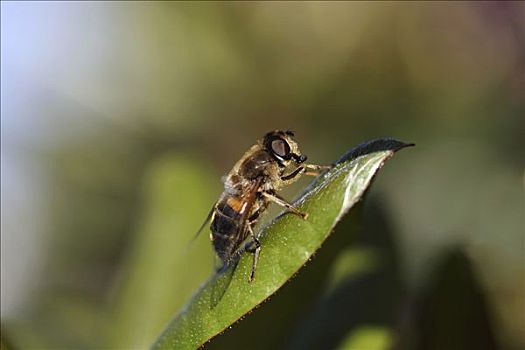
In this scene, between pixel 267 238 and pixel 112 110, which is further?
pixel 112 110

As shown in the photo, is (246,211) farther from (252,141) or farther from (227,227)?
(252,141)

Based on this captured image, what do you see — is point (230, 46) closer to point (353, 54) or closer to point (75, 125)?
point (353, 54)

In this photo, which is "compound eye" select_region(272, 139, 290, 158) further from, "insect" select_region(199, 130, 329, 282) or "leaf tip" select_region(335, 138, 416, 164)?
"leaf tip" select_region(335, 138, 416, 164)

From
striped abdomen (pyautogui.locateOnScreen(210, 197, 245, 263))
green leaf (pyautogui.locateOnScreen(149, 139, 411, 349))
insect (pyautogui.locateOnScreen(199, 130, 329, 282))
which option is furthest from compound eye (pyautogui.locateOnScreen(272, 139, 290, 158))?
green leaf (pyautogui.locateOnScreen(149, 139, 411, 349))

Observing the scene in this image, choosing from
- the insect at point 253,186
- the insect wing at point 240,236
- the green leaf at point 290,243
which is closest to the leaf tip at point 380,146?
the green leaf at point 290,243

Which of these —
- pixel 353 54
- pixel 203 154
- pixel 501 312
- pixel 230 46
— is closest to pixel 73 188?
pixel 203 154
